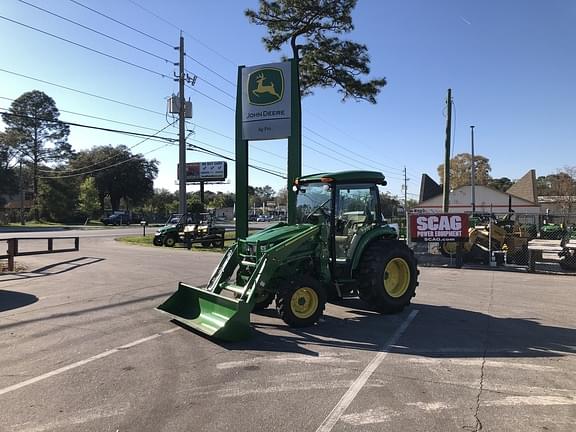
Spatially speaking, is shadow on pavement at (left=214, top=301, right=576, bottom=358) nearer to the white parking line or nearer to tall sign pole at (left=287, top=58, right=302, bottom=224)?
the white parking line

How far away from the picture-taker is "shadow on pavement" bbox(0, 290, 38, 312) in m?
9.57

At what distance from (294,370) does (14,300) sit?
723 centimetres

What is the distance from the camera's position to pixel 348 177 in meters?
8.87

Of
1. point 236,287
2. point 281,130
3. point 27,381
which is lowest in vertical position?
point 27,381

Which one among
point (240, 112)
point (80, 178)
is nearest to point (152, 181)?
point (80, 178)

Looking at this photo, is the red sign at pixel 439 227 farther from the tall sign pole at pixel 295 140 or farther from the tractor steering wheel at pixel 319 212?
the tractor steering wheel at pixel 319 212

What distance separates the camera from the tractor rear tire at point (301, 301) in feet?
24.5

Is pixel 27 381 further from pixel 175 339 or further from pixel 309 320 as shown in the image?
pixel 309 320

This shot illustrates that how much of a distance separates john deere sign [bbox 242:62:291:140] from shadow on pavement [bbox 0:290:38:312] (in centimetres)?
709

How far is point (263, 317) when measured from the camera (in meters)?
8.56

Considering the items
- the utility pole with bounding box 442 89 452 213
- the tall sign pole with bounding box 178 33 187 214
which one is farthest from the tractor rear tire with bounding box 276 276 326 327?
the tall sign pole with bounding box 178 33 187 214

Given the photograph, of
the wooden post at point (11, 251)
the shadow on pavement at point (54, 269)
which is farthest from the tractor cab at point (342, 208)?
the wooden post at point (11, 251)

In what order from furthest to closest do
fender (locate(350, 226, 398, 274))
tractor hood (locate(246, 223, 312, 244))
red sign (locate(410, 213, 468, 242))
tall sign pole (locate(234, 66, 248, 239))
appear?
red sign (locate(410, 213, 468, 242))
tall sign pole (locate(234, 66, 248, 239))
fender (locate(350, 226, 398, 274))
tractor hood (locate(246, 223, 312, 244))

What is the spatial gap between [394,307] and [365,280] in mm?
863
